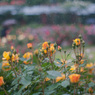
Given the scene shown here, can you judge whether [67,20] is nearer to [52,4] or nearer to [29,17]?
[52,4]

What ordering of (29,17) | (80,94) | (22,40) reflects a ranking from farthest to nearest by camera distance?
(29,17), (22,40), (80,94)

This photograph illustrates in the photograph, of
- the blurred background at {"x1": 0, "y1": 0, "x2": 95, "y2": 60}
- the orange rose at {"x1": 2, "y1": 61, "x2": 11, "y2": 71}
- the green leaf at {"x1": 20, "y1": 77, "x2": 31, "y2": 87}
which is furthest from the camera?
the blurred background at {"x1": 0, "y1": 0, "x2": 95, "y2": 60}

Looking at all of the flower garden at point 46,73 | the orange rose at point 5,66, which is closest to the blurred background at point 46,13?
the orange rose at point 5,66

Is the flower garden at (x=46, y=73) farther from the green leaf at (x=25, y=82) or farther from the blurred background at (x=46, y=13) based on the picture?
the blurred background at (x=46, y=13)

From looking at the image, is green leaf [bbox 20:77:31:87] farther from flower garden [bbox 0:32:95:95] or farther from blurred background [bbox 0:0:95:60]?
blurred background [bbox 0:0:95:60]

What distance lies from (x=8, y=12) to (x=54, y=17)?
8.59 ft

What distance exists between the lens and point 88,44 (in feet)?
21.0

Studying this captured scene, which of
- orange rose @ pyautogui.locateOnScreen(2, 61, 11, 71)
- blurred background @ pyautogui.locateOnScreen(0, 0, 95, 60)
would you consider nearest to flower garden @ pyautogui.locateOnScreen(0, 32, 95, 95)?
orange rose @ pyautogui.locateOnScreen(2, 61, 11, 71)

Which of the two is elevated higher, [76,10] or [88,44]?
[76,10]

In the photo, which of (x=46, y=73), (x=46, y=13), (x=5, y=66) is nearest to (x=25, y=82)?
(x=46, y=73)

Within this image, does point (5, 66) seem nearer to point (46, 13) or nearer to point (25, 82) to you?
point (25, 82)

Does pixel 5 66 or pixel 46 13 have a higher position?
pixel 46 13

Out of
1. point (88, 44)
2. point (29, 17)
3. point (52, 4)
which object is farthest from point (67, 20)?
point (88, 44)

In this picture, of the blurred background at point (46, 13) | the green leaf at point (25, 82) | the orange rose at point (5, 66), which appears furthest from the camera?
the blurred background at point (46, 13)
